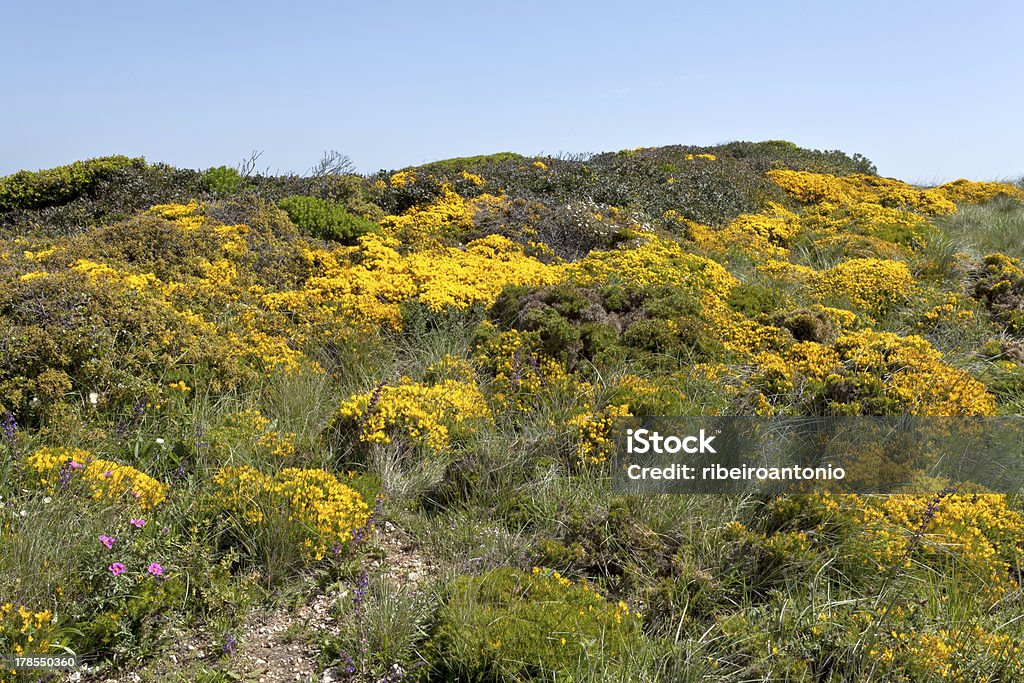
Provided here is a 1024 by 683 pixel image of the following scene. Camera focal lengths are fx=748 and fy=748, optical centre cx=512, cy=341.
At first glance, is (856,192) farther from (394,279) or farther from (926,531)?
(926,531)

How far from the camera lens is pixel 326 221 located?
1014cm

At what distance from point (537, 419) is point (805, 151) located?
20668 millimetres

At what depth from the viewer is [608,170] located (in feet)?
50.8

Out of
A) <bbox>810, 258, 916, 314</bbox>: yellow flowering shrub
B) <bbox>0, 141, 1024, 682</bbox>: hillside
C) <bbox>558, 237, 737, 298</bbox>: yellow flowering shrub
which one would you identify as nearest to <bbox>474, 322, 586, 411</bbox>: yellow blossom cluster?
<bbox>0, 141, 1024, 682</bbox>: hillside

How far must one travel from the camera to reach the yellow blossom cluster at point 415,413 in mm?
5535

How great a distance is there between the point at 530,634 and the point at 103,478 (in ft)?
9.16

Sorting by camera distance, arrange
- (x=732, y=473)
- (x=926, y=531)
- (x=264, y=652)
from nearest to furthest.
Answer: (x=264, y=652) → (x=926, y=531) → (x=732, y=473)

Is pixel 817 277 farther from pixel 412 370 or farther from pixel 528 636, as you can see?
pixel 528 636

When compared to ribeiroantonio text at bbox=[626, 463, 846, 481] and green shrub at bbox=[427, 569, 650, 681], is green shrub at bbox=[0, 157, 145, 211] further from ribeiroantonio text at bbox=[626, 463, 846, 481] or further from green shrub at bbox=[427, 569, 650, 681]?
green shrub at bbox=[427, 569, 650, 681]

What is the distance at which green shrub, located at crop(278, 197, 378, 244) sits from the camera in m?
10.1

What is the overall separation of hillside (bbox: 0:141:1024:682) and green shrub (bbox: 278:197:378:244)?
0.05 metres

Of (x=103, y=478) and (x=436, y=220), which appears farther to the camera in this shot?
(x=436, y=220)

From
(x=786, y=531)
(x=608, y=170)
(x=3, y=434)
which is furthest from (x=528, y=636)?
(x=608, y=170)

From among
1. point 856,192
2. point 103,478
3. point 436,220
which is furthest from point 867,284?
point 103,478
